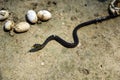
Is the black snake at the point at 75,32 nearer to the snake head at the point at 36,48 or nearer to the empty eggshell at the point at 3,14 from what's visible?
the snake head at the point at 36,48

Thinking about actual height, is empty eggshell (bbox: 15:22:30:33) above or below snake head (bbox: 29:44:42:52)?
above

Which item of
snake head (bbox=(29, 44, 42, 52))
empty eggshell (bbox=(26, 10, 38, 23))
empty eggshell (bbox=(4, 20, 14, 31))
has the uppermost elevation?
empty eggshell (bbox=(26, 10, 38, 23))

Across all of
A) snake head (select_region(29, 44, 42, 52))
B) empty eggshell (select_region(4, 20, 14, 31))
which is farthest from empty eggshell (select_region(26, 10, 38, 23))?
snake head (select_region(29, 44, 42, 52))

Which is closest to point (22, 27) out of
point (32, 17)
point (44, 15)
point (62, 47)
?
point (32, 17)

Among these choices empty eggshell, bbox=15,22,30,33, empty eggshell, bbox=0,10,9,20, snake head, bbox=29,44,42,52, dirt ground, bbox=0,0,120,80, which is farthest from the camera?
empty eggshell, bbox=0,10,9,20

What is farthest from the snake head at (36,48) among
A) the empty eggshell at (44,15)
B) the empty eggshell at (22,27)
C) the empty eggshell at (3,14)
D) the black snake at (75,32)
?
the empty eggshell at (3,14)

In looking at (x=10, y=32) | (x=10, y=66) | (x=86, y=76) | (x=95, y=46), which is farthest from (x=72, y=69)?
(x=10, y=32)

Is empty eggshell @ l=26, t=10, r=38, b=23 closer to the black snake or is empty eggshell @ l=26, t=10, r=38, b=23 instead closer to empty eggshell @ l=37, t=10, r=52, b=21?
empty eggshell @ l=37, t=10, r=52, b=21

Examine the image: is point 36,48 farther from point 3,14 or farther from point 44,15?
point 3,14
